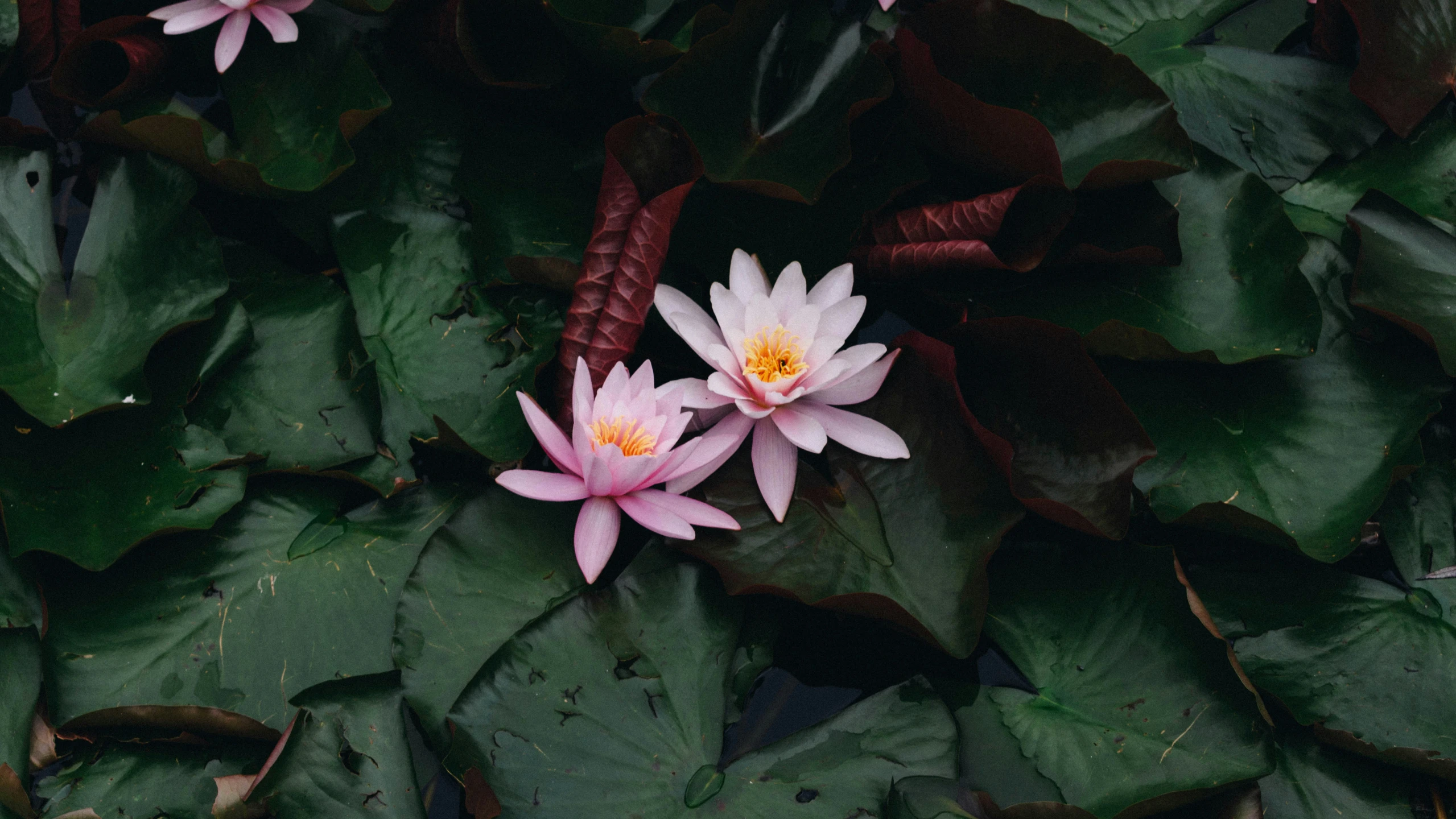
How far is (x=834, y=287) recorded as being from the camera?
1.63 meters

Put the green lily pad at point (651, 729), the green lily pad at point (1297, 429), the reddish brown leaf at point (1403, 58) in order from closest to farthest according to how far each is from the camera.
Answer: the green lily pad at point (651, 729) < the green lily pad at point (1297, 429) < the reddish brown leaf at point (1403, 58)

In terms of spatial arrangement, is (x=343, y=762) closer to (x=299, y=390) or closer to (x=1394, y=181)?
(x=299, y=390)

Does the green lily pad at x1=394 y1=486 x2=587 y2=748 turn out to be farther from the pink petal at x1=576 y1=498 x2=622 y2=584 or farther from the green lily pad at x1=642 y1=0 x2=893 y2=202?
the green lily pad at x1=642 y1=0 x2=893 y2=202

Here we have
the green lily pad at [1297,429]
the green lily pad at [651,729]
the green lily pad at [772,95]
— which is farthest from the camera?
the green lily pad at [772,95]

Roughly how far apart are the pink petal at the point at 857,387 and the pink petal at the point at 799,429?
5 cm

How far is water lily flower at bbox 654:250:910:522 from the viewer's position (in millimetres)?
1521

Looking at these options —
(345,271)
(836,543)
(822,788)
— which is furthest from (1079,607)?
(345,271)

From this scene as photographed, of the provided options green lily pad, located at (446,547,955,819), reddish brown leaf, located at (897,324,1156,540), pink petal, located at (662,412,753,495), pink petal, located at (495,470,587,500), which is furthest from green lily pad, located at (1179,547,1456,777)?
pink petal, located at (495,470,587,500)

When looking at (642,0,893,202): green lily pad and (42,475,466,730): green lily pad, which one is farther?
(642,0,893,202): green lily pad

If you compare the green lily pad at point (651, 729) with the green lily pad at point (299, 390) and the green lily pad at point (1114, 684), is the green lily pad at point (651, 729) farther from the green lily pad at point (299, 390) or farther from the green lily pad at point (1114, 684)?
the green lily pad at point (299, 390)

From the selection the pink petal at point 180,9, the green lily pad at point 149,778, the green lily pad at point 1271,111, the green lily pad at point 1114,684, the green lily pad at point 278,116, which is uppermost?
the green lily pad at point 1271,111

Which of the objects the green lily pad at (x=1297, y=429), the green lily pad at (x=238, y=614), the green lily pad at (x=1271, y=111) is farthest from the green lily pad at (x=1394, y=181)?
the green lily pad at (x=238, y=614)

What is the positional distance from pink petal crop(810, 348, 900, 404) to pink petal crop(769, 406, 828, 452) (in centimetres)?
5

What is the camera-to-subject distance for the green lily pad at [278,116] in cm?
163
